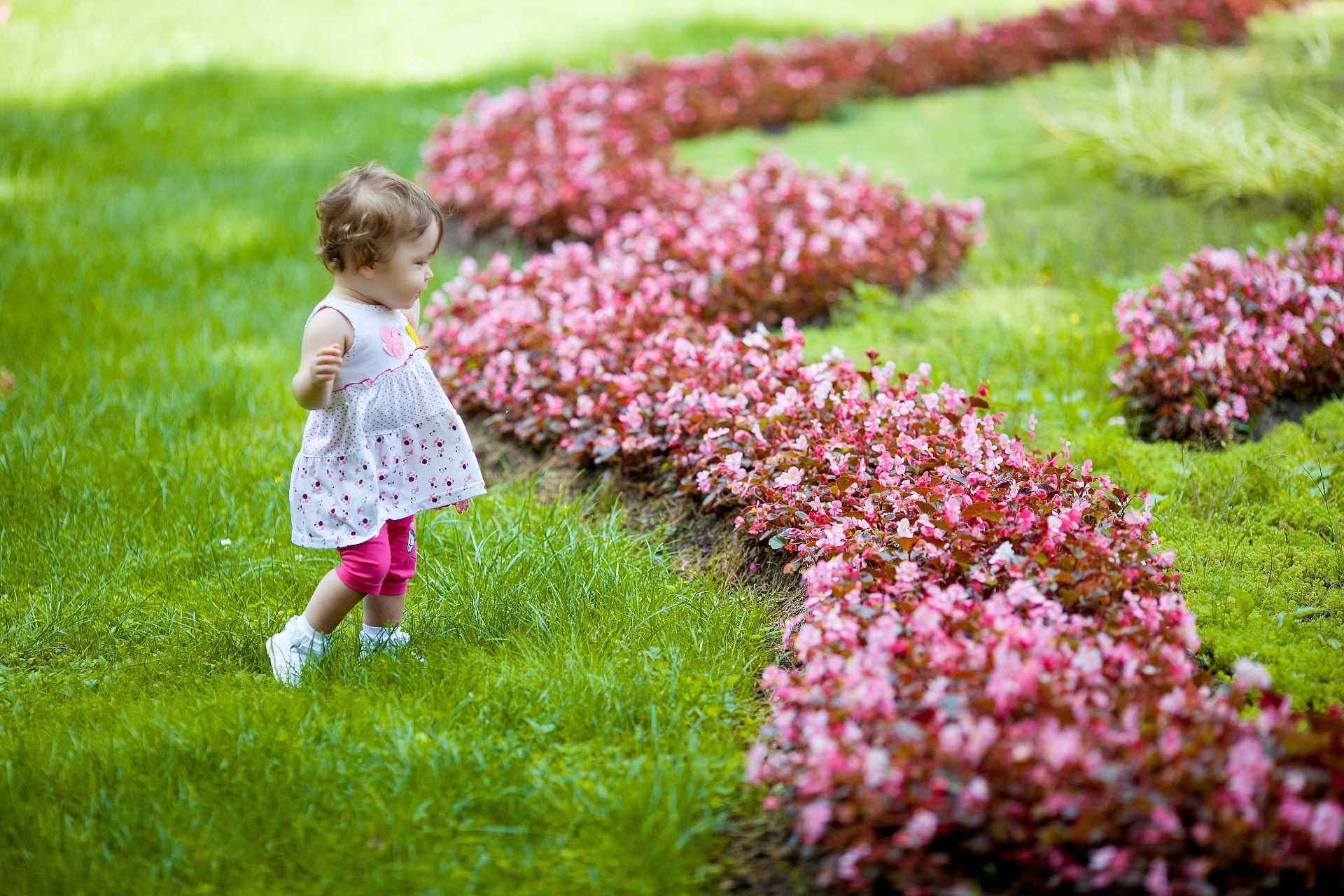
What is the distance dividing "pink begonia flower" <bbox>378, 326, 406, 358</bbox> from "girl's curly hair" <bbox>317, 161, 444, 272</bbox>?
0.59ft

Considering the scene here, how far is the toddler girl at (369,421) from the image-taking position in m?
2.75

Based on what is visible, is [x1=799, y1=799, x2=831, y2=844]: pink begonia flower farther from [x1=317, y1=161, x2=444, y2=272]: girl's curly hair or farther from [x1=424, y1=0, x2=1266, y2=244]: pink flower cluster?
[x1=424, y1=0, x2=1266, y2=244]: pink flower cluster

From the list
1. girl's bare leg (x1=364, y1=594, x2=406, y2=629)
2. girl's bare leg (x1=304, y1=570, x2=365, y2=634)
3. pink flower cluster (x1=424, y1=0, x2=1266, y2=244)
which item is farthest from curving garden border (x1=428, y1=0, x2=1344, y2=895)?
pink flower cluster (x1=424, y1=0, x2=1266, y2=244)

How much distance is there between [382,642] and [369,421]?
0.64 m

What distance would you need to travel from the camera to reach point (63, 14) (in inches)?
435

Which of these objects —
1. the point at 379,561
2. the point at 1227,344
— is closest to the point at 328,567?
the point at 379,561

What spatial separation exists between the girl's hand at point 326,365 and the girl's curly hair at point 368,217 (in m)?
0.28

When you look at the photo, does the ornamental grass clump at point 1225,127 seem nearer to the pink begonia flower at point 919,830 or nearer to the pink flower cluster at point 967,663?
the pink flower cluster at point 967,663

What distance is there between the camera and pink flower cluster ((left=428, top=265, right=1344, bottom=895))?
1.85 meters

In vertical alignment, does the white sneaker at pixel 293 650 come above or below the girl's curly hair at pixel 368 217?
below

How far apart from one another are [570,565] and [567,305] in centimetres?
166

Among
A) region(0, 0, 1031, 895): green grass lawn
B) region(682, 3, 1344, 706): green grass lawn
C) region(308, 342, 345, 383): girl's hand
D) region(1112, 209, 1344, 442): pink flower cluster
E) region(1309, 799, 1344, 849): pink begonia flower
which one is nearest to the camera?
region(1309, 799, 1344, 849): pink begonia flower

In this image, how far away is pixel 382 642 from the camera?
3029 mm

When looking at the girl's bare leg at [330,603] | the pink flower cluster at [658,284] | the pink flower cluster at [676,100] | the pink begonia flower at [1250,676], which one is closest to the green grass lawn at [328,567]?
the girl's bare leg at [330,603]
